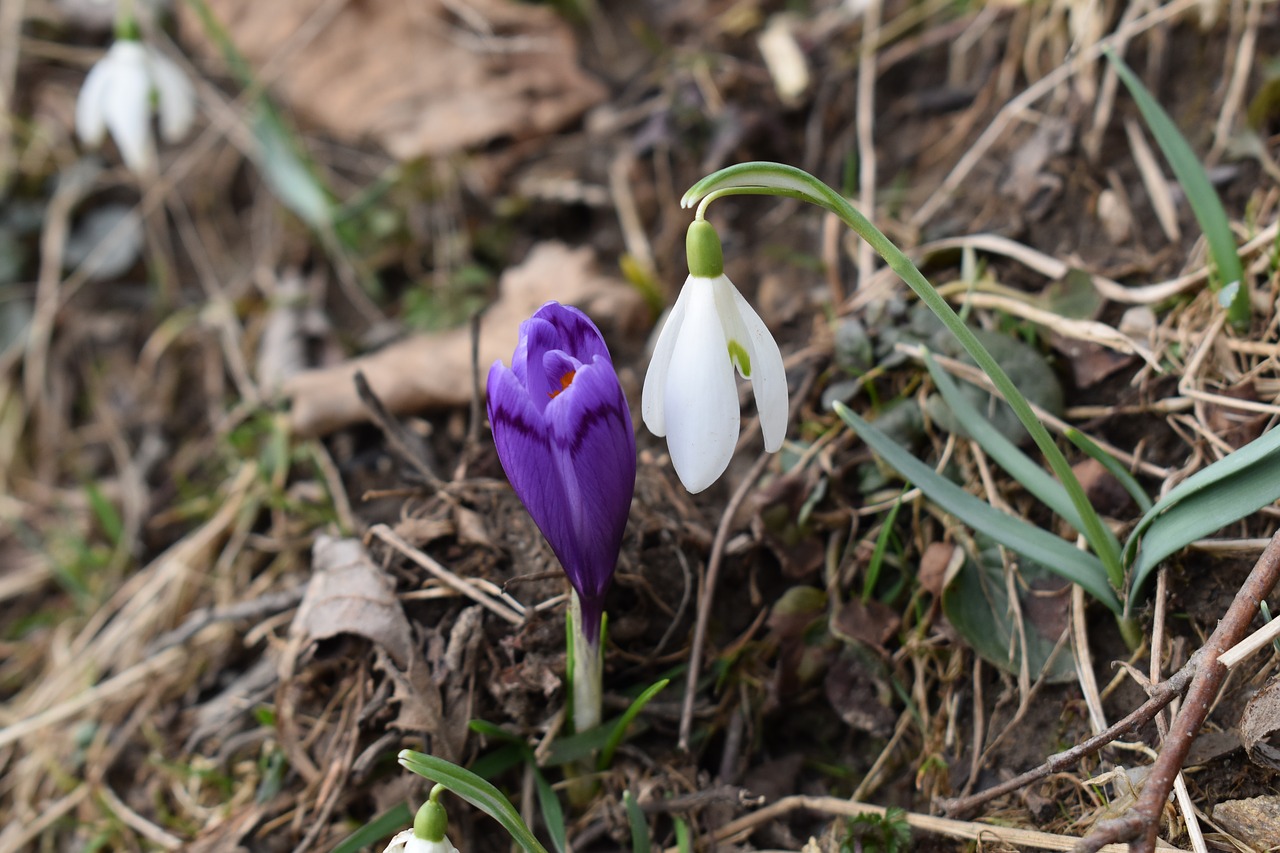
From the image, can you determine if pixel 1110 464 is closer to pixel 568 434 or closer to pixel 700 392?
pixel 700 392

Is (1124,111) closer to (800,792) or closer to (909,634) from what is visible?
(909,634)

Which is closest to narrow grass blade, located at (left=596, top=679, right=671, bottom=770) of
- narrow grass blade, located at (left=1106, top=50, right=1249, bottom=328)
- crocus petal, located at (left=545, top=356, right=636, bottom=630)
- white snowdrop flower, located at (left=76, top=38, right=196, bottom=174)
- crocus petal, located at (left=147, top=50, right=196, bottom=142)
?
crocus petal, located at (left=545, top=356, right=636, bottom=630)

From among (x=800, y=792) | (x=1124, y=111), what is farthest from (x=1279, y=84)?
(x=800, y=792)

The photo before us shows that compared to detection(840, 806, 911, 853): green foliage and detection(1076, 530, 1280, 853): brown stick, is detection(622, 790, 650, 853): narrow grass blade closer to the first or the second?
detection(840, 806, 911, 853): green foliage

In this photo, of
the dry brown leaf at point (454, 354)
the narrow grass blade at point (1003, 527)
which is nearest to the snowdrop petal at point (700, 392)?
the narrow grass blade at point (1003, 527)

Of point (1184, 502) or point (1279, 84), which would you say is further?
point (1279, 84)

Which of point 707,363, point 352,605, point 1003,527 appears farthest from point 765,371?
point 352,605

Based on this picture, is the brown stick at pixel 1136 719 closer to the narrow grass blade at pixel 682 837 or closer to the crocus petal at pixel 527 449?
the narrow grass blade at pixel 682 837
